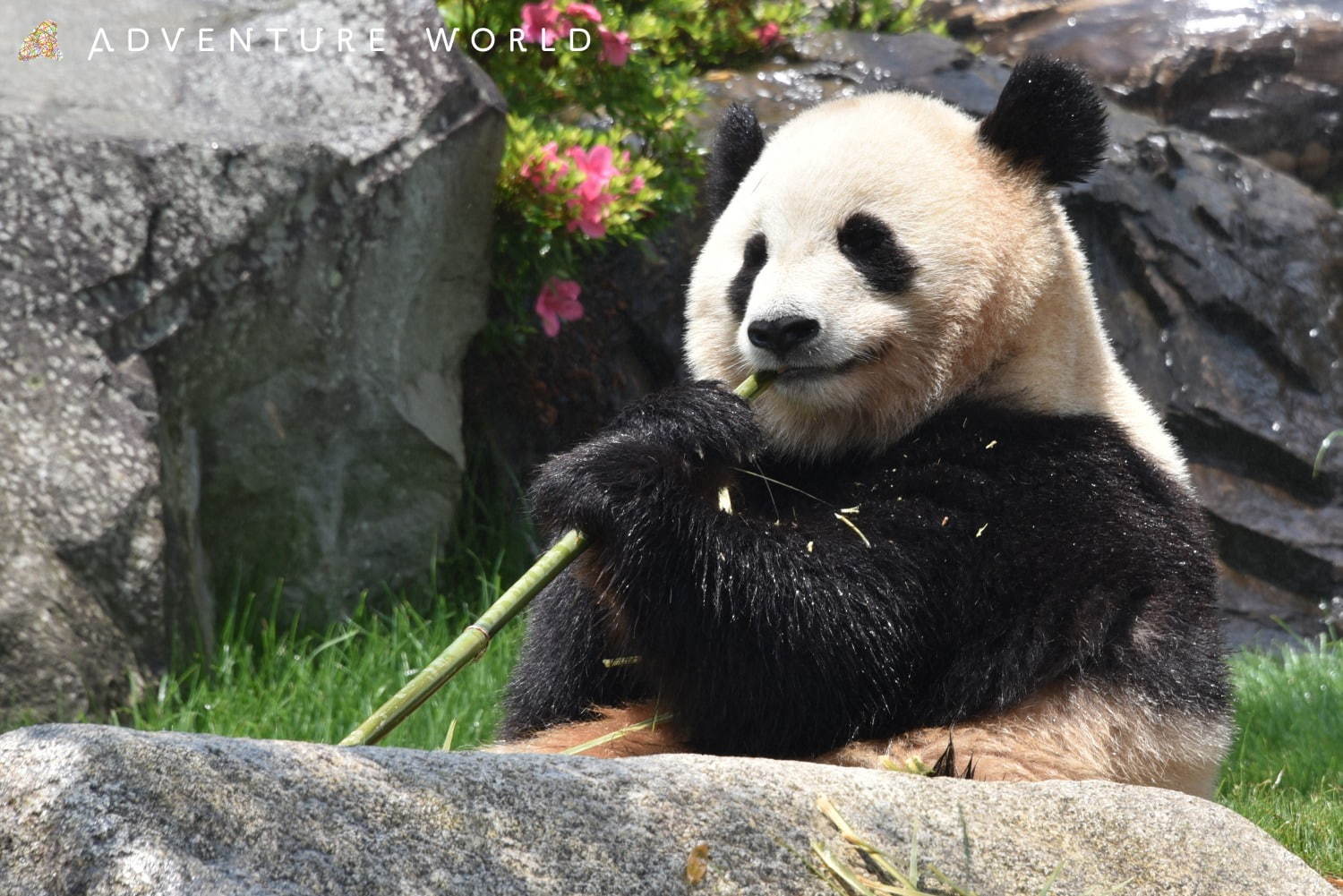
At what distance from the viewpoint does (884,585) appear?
2.75 meters

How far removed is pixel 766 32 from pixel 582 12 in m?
1.84

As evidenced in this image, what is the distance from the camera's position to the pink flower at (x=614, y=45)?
20.0ft

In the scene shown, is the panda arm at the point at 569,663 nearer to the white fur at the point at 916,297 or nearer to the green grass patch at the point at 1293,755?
the white fur at the point at 916,297

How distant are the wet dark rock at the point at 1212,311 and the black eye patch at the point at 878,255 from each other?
318 cm

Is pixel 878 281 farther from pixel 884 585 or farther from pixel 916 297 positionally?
pixel 884 585

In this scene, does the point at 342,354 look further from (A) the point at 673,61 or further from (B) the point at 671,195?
(A) the point at 673,61

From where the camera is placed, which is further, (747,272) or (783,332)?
(747,272)

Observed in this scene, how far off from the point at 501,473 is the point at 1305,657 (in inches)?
131

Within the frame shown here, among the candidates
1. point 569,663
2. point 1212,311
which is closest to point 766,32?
point 1212,311

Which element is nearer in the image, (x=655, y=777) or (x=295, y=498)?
(x=655, y=777)

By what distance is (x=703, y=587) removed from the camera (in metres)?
2.76

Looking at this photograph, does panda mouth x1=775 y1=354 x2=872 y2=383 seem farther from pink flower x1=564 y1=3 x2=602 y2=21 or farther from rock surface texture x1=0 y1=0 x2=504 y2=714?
pink flower x1=564 y1=3 x2=602 y2=21

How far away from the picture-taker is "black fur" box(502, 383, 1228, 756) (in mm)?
2762

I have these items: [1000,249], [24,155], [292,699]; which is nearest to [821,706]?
[1000,249]
